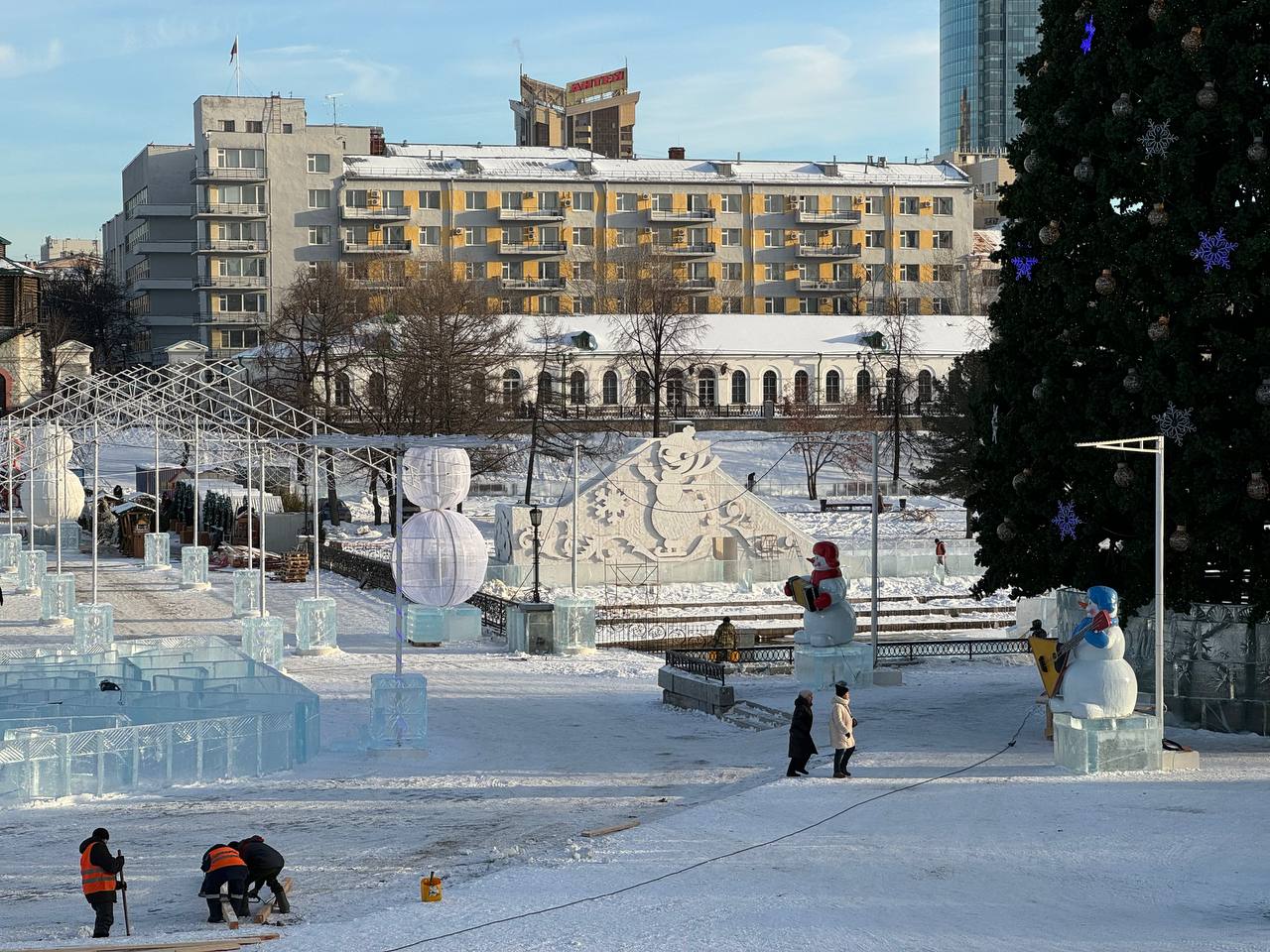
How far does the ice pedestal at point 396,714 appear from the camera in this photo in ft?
73.4

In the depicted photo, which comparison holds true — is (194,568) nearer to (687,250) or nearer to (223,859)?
(223,859)

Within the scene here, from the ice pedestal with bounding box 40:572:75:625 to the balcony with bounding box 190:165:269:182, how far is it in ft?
226

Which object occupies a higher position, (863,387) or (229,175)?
(229,175)

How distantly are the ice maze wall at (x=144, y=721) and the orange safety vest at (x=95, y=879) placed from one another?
5.75 meters

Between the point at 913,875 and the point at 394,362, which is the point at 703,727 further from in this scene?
the point at 394,362

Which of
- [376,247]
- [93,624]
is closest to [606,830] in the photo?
A: [93,624]

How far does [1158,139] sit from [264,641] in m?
17.2

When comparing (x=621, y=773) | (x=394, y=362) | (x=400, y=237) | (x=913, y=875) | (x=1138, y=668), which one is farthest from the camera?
(x=400, y=237)

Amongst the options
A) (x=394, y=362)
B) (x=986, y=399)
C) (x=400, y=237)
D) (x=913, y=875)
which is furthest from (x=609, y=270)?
(x=913, y=875)

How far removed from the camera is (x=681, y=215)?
104688 millimetres

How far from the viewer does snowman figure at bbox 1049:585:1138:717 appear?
781 inches

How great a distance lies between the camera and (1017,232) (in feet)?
77.2

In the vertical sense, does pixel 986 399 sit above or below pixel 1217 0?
below

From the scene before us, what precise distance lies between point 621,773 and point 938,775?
404cm
